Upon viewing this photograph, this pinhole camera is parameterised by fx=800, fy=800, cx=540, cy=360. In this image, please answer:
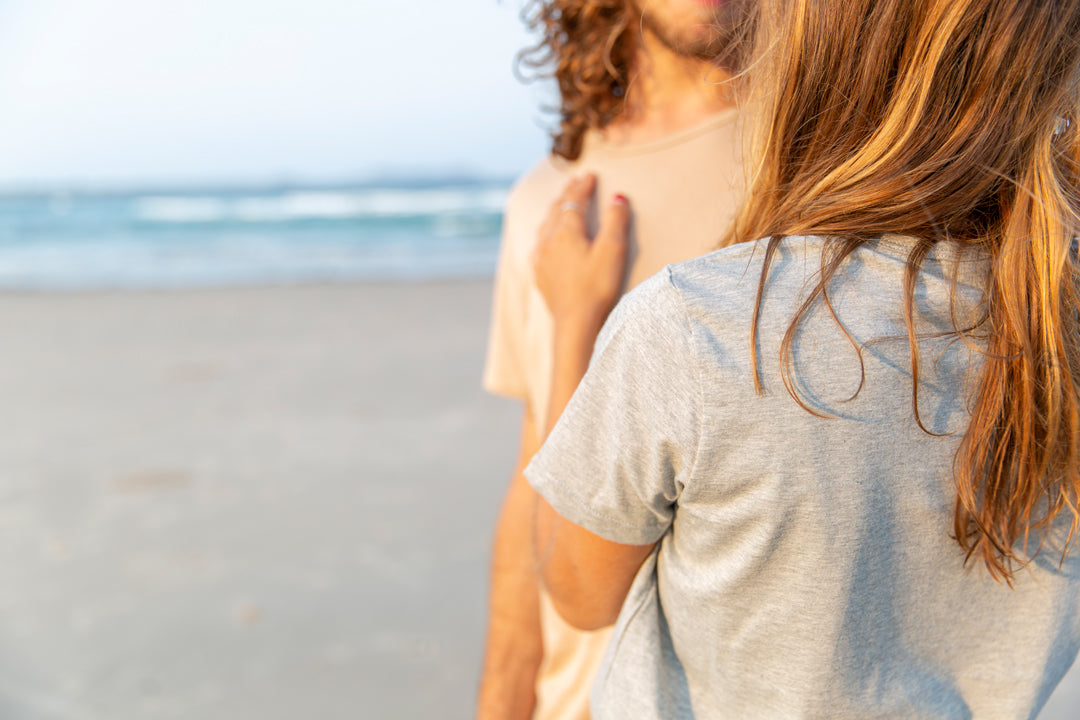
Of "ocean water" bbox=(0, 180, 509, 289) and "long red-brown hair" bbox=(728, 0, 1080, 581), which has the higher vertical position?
"long red-brown hair" bbox=(728, 0, 1080, 581)

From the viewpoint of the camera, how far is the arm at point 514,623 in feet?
4.23

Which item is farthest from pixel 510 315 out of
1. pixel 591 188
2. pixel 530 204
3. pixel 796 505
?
pixel 796 505

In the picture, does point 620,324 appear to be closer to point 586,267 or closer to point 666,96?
point 586,267

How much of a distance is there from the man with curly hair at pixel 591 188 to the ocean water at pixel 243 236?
29.3 feet

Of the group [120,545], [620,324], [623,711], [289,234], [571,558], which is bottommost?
[289,234]

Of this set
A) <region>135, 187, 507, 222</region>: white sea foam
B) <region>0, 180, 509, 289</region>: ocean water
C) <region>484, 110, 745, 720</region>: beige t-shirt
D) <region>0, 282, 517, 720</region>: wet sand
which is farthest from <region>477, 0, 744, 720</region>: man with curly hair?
<region>135, 187, 507, 222</region>: white sea foam

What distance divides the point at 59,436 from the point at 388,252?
9.47m

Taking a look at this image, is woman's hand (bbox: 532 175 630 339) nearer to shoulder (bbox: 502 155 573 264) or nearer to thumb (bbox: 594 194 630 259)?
thumb (bbox: 594 194 630 259)

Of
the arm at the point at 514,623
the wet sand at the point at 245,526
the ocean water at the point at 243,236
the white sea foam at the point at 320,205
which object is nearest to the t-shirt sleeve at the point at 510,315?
the arm at the point at 514,623

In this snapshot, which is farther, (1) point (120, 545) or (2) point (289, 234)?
(2) point (289, 234)

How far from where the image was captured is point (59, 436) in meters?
4.38

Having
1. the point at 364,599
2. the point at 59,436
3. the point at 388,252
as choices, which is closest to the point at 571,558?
the point at 364,599

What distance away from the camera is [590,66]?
1.24m

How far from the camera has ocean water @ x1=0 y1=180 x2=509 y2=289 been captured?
10.7m
